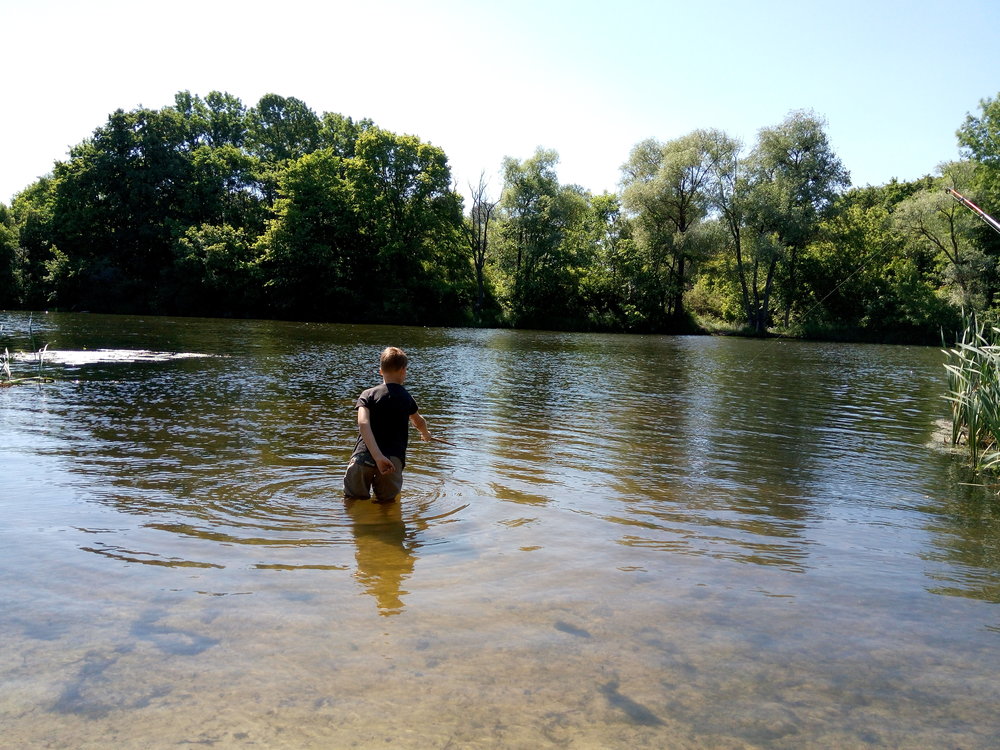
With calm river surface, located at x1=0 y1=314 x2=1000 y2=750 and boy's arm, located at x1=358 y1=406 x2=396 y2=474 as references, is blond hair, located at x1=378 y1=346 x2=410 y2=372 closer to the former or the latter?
boy's arm, located at x1=358 y1=406 x2=396 y2=474

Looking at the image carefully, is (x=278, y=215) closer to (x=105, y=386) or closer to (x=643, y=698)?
(x=105, y=386)

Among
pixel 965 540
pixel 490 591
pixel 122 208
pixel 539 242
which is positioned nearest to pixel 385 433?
pixel 490 591

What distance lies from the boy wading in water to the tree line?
55.7m

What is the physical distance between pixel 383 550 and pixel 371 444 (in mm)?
1387

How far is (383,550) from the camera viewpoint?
6043 millimetres

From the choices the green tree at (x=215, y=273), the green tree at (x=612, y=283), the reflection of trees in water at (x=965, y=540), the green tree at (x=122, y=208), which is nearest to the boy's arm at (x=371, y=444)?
the reflection of trees in water at (x=965, y=540)

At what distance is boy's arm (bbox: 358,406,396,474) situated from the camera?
7.12m

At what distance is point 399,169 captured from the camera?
66.5 metres

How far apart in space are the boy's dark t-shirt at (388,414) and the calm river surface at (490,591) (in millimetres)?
647

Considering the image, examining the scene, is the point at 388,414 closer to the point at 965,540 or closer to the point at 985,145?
the point at 965,540

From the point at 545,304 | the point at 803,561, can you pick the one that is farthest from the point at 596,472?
the point at 545,304

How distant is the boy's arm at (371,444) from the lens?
7.12 metres

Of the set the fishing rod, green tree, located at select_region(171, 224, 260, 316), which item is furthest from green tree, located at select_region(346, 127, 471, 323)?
the fishing rod

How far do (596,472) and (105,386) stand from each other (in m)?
12.0
